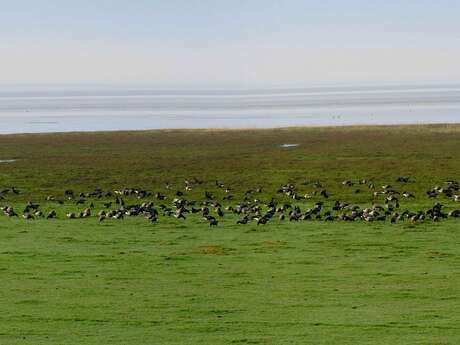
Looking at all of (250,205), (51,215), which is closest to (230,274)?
(250,205)

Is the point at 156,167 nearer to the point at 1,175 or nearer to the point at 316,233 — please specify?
the point at 1,175

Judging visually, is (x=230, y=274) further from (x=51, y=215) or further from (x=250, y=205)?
(x=51, y=215)

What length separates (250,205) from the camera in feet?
142

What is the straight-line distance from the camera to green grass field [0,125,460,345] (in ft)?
69.6

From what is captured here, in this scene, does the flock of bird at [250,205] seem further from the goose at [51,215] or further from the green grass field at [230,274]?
the green grass field at [230,274]

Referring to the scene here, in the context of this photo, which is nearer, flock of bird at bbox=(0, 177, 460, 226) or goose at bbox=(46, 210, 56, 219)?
flock of bird at bbox=(0, 177, 460, 226)

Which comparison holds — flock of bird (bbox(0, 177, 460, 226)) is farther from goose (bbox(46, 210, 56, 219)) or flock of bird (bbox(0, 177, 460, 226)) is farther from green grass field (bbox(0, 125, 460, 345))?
green grass field (bbox(0, 125, 460, 345))

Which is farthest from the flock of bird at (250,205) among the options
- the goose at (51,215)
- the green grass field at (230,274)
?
the green grass field at (230,274)

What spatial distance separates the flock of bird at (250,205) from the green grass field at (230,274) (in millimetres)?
485

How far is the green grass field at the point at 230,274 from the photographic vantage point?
21219 millimetres

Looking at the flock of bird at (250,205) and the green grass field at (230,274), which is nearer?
the green grass field at (230,274)

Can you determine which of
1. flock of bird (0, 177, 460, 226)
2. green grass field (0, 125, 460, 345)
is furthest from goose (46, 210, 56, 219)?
green grass field (0, 125, 460, 345)

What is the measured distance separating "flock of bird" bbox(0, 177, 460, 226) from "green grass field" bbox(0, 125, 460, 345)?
1.59ft

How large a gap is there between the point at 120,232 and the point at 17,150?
43840mm
